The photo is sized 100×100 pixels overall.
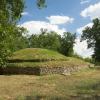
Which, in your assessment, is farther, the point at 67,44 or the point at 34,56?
the point at 67,44

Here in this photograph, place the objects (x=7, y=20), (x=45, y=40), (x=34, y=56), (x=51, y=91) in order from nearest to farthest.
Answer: (x=7, y=20) < (x=51, y=91) < (x=34, y=56) < (x=45, y=40)

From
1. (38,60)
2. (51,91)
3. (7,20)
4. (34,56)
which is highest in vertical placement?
(7,20)

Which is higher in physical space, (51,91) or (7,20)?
(7,20)

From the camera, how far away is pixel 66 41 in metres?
80.2

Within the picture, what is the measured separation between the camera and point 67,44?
79.1 m

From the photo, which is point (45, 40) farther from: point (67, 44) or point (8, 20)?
point (8, 20)

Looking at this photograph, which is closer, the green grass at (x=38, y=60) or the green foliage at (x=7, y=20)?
the green foliage at (x=7, y=20)

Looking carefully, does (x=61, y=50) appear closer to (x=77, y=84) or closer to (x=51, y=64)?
(x=51, y=64)

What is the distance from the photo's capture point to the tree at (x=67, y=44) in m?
76.3

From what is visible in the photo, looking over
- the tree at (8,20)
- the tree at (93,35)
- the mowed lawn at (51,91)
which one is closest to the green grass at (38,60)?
the mowed lawn at (51,91)

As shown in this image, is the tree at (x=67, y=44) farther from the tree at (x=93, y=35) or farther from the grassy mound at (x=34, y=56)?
the grassy mound at (x=34, y=56)

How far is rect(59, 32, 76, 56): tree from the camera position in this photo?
7632 cm

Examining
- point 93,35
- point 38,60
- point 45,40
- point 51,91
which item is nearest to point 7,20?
point 51,91

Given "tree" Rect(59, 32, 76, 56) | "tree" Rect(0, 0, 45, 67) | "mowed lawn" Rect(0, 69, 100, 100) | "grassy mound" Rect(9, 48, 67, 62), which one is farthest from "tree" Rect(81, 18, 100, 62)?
"tree" Rect(0, 0, 45, 67)
